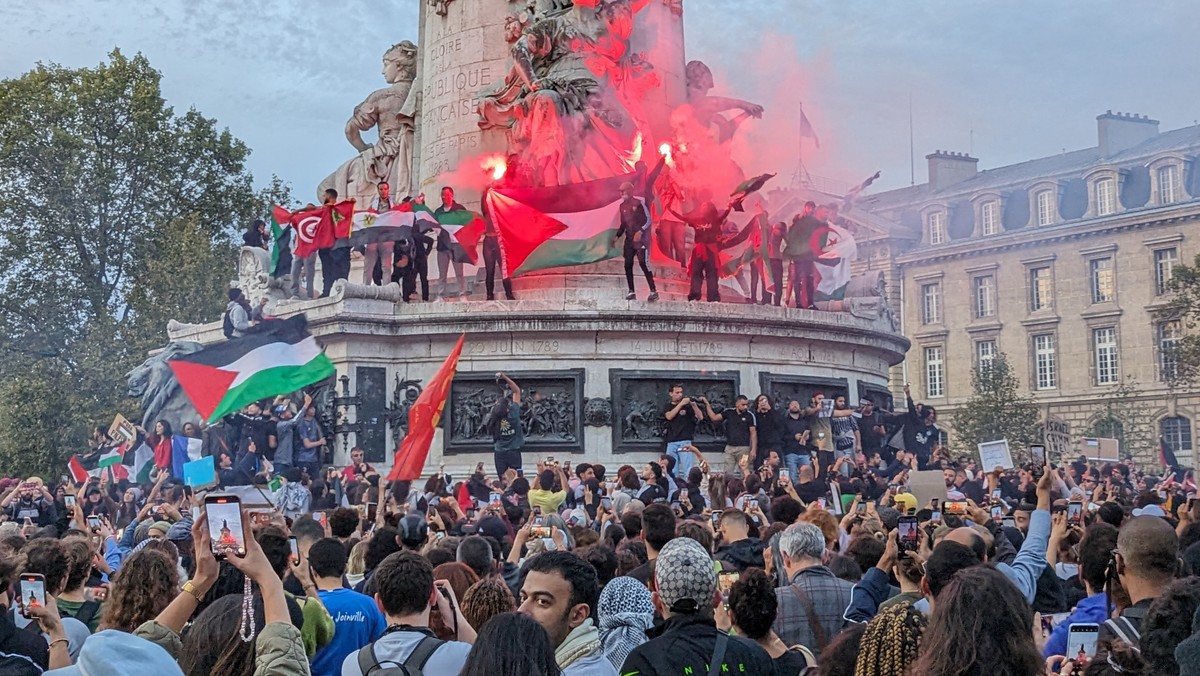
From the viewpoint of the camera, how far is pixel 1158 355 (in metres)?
60.3

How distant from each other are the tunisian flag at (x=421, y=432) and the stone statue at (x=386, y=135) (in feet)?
53.6

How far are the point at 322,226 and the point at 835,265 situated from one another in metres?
10.1

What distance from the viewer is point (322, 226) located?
26719 millimetres

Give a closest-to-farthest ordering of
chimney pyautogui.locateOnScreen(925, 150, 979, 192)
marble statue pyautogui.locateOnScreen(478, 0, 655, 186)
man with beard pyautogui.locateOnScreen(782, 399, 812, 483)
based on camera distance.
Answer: man with beard pyautogui.locateOnScreen(782, 399, 812, 483) < marble statue pyautogui.locateOnScreen(478, 0, 655, 186) < chimney pyautogui.locateOnScreen(925, 150, 979, 192)

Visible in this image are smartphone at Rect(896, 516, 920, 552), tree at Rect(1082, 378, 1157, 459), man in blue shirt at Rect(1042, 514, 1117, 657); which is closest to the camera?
man in blue shirt at Rect(1042, 514, 1117, 657)

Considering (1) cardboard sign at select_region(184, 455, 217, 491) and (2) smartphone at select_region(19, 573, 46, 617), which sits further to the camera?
(1) cardboard sign at select_region(184, 455, 217, 491)

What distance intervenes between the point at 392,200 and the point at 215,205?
747 inches

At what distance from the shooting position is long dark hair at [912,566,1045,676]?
161 inches

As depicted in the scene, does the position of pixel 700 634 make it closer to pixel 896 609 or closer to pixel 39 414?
pixel 896 609

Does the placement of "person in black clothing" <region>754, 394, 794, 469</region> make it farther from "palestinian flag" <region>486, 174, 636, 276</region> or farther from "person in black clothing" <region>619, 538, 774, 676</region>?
"person in black clothing" <region>619, 538, 774, 676</region>

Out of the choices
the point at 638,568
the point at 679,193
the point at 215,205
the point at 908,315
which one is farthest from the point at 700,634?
the point at 908,315

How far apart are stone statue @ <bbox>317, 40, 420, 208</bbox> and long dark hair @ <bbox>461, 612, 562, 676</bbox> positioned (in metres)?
29.6

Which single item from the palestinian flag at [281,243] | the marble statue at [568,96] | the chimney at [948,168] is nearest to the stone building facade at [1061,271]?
the chimney at [948,168]

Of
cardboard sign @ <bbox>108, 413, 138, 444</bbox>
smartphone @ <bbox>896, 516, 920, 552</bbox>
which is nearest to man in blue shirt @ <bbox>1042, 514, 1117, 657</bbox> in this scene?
smartphone @ <bbox>896, 516, 920, 552</bbox>
